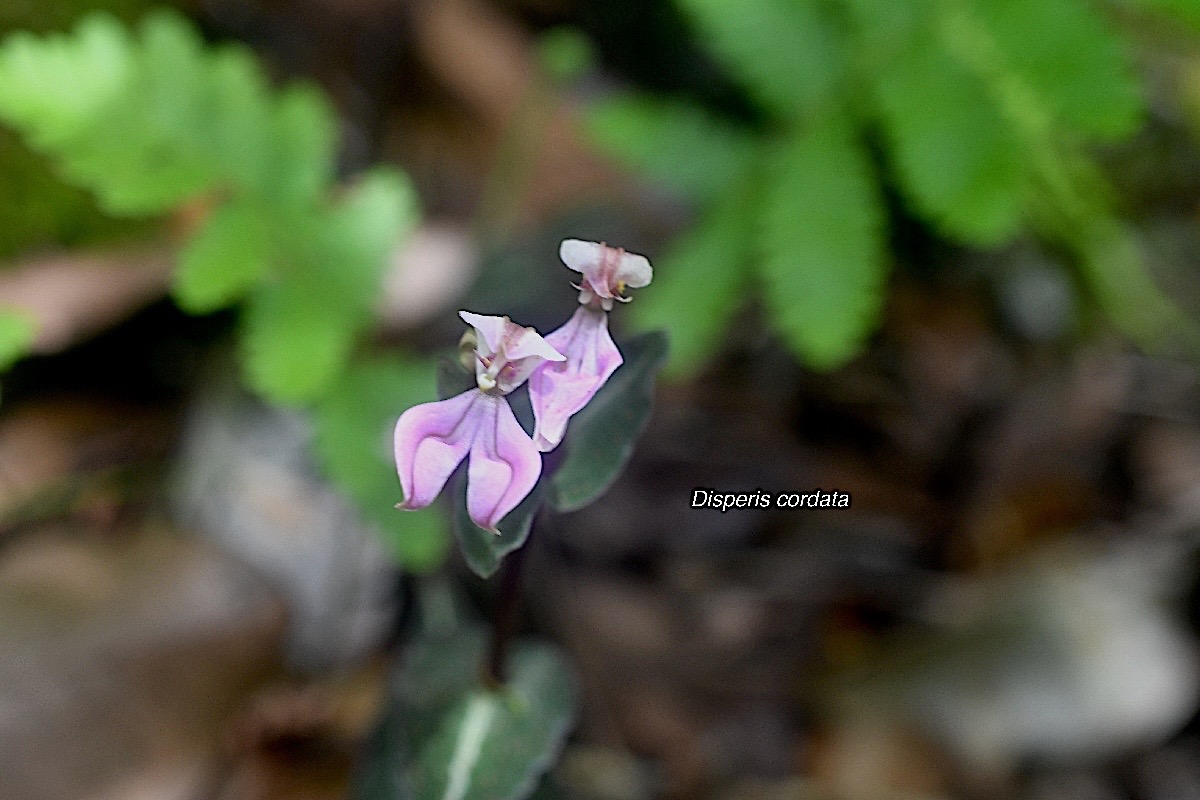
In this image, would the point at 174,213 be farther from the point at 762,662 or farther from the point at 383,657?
the point at 762,662

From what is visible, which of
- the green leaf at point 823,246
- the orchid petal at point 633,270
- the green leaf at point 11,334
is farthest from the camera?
the green leaf at point 823,246

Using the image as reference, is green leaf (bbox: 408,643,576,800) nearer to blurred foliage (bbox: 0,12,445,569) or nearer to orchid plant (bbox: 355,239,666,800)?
orchid plant (bbox: 355,239,666,800)

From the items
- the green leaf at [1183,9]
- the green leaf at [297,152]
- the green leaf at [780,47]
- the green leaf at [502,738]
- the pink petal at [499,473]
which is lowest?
the green leaf at [502,738]

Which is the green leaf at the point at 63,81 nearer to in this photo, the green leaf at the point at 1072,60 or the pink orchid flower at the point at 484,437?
the pink orchid flower at the point at 484,437

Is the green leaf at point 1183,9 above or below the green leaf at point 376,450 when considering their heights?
above

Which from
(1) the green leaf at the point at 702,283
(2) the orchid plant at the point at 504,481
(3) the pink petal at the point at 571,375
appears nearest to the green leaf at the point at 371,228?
(1) the green leaf at the point at 702,283

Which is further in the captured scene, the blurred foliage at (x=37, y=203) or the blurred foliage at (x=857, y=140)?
the blurred foliage at (x=37, y=203)

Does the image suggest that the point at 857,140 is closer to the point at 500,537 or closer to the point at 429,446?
the point at 500,537

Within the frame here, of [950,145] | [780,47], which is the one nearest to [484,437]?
[950,145]
